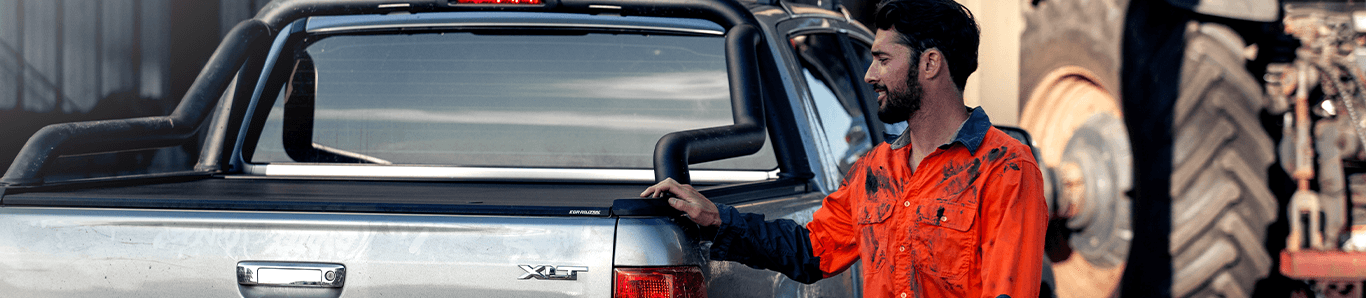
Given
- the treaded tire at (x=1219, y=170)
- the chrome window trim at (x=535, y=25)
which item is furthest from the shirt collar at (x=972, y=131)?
the treaded tire at (x=1219, y=170)

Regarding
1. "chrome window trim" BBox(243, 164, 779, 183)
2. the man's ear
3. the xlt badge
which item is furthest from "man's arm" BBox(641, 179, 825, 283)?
"chrome window trim" BBox(243, 164, 779, 183)

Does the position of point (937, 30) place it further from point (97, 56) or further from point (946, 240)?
point (97, 56)

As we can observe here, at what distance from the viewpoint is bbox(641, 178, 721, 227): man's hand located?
242cm

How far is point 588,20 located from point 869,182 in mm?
1549

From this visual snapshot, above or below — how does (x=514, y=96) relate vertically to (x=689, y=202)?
above

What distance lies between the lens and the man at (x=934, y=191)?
6.91 ft

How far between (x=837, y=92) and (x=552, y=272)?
6.88 ft

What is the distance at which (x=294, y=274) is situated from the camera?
227 cm

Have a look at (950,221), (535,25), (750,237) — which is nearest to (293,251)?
(750,237)

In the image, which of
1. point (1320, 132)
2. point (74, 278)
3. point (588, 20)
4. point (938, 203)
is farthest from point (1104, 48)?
point (74, 278)

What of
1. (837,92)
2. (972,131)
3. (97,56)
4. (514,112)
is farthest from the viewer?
(97,56)

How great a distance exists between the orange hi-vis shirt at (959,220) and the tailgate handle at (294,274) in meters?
1.02

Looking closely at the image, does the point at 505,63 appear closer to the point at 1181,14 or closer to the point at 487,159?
the point at 487,159

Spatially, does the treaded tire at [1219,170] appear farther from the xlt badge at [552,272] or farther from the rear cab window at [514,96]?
the xlt badge at [552,272]
